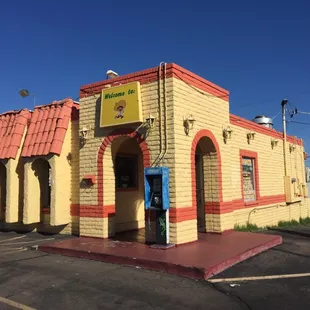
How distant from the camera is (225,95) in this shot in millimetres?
12484

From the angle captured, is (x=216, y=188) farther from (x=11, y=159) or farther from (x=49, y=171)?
(x=11, y=159)

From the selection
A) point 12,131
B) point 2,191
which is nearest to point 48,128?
point 12,131

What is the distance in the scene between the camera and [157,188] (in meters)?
9.38

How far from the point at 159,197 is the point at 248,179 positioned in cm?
711

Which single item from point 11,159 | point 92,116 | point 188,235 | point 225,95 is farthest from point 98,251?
point 225,95

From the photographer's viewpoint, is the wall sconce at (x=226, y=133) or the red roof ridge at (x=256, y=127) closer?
the wall sconce at (x=226, y=133)

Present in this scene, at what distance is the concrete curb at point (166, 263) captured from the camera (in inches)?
281

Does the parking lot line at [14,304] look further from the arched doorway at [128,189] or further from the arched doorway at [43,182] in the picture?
the arched doorway at [43,182]

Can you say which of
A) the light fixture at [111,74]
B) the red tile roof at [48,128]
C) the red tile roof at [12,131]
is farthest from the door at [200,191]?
the red tile roof at [12,131]

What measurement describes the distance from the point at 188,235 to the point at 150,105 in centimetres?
372

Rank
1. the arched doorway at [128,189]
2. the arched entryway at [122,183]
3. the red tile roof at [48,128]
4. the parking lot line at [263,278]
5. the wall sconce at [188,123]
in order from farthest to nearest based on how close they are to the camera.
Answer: the arched doorway at [128,189], the red tile roof at [48,128], the arched entryway at [122,183], the wall sconce at [188,123], the parking lot line at [263,278]

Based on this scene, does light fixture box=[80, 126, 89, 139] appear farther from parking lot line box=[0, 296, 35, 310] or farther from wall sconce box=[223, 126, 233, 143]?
parking lot line box=[0, 296, 35, 310]

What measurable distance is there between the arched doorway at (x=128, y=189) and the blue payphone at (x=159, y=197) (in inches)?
117

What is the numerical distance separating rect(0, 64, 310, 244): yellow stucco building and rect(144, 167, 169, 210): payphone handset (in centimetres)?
35
